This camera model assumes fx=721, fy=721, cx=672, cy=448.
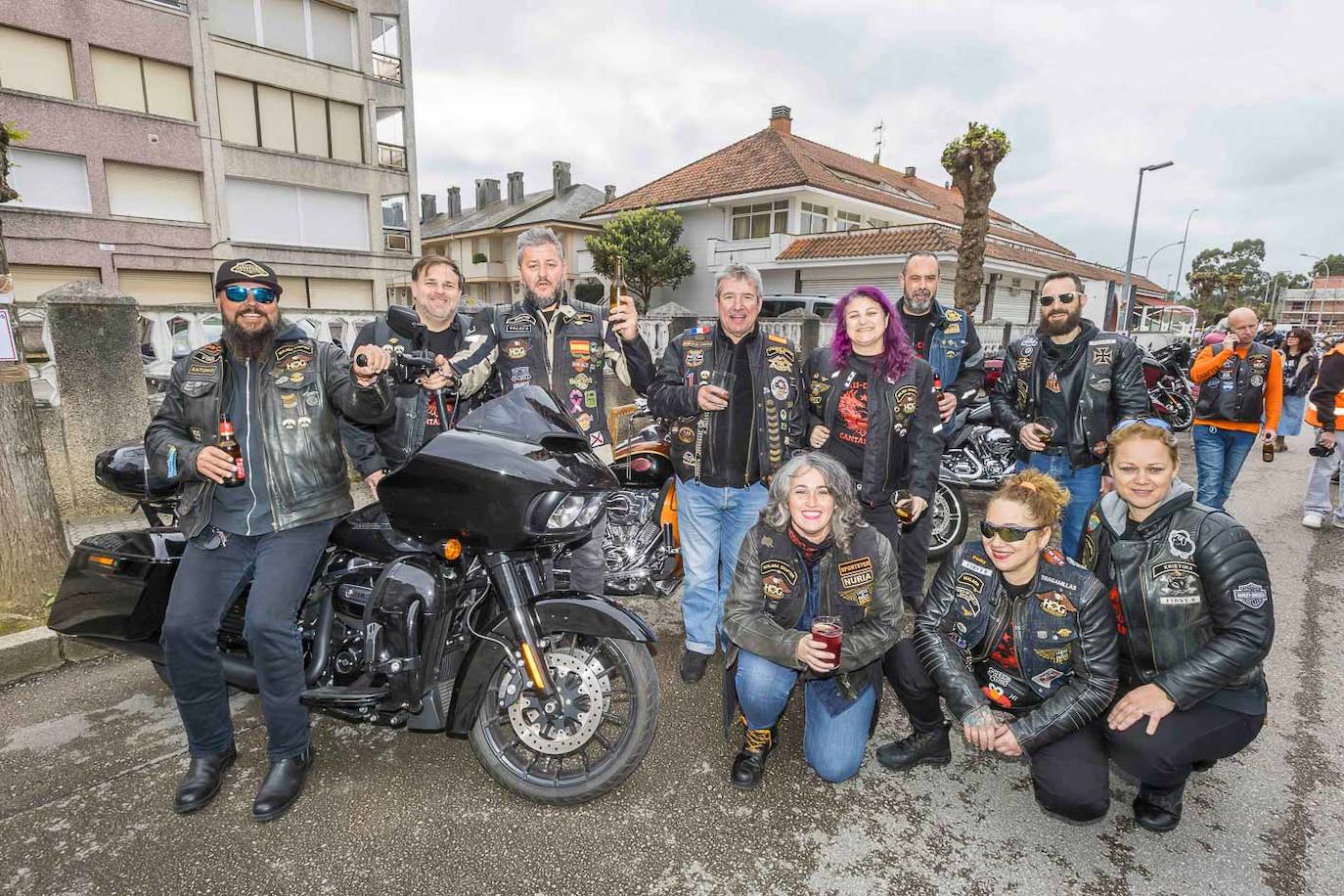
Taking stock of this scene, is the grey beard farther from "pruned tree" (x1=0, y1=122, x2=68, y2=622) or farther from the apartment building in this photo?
the apartment building

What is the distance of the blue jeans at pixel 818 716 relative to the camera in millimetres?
2721

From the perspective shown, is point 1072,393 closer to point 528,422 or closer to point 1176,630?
point 1176,630

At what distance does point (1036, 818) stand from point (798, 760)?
33.9 inches

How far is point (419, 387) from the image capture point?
3.08 m

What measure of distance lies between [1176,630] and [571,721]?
6.94 feet

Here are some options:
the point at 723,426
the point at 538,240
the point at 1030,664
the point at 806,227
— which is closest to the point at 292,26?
the point at 806,227

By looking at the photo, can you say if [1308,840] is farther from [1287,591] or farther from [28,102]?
[28,102]

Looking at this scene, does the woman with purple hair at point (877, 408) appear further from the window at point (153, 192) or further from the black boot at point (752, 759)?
the window at point (153, 192)

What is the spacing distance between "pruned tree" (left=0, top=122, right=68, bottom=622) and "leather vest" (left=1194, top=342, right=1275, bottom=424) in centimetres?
798

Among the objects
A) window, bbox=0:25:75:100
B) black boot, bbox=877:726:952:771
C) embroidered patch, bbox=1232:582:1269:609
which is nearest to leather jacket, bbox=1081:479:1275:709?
embroidered patch, bbox=1232:582:1269:609

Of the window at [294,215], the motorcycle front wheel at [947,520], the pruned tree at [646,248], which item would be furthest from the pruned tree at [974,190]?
the window at [294,215]

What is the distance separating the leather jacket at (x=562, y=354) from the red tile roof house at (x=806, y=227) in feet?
64.7

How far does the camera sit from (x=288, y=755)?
2629mm

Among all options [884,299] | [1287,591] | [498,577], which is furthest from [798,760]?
[1287,591]
